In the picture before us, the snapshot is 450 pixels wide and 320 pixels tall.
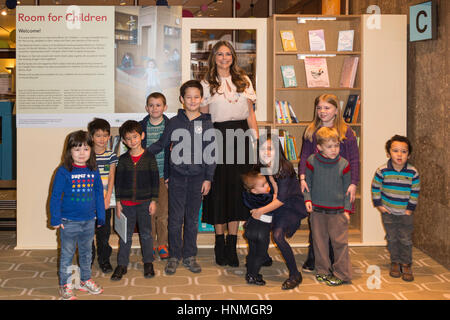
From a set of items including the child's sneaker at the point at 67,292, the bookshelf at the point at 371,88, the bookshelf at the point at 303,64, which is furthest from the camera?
the bookshelf at the point at 303,64

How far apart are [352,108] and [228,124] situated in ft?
4.68

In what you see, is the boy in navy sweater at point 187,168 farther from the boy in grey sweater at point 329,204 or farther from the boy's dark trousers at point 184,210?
the boy in grey sweater at point 329,204

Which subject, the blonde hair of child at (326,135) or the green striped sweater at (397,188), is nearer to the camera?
the blonde hair of child at (326,135)

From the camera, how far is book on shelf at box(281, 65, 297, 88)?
16.0 ft

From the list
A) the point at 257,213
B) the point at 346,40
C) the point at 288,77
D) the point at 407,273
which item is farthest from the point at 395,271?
the point at 346,40

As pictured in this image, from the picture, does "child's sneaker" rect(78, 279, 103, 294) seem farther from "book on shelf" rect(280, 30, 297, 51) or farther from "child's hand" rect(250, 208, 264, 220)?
"book on shelf" rect(280, 30, 297, 51)

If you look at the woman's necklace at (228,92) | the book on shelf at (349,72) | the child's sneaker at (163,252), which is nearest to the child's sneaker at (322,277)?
the child's sneaker at (163,252)

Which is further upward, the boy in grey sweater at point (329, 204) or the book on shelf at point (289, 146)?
→ the book on shelf at point (289, 146)

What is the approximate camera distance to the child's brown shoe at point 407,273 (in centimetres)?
366

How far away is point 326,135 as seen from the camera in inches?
137

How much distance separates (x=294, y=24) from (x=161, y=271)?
2.77 metres

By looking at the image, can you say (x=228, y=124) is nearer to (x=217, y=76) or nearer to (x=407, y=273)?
(x=217, y=76)

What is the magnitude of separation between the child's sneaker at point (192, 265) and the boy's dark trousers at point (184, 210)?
32 mm
